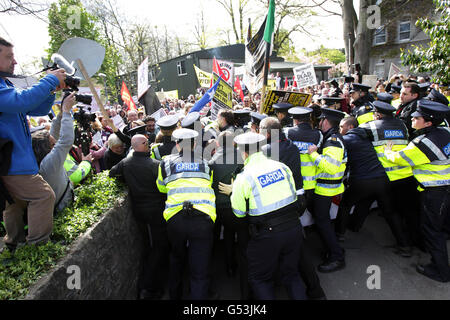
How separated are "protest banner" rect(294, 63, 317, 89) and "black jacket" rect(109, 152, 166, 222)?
25.7 ft

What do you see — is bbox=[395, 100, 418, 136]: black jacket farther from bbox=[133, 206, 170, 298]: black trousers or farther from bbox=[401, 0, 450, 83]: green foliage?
bbox=[133, 206, 170, 298]: black trousers

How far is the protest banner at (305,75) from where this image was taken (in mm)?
9648

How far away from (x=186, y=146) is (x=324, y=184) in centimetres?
197

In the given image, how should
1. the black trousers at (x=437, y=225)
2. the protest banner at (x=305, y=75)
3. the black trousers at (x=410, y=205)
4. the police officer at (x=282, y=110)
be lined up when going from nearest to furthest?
the black trousers at (x=437, y=225) → the black trousers at (x=410, y=205) → the police officer at (x=282, y=110) → the protest banner at (x=305, y=75)

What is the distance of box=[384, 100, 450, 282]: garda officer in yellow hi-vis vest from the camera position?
10.8 ft

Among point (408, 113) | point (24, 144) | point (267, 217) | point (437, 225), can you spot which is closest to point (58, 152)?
point (24, 144)

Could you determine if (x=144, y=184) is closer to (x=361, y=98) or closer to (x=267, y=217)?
(x=267, y=217)

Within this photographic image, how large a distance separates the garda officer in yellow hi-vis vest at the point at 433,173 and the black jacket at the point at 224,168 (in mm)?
2132

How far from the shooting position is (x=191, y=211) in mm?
2916

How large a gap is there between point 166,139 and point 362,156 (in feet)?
9.56

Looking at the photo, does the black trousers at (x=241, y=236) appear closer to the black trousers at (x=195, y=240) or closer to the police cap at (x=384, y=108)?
the black trousers at (x=195, y=240)

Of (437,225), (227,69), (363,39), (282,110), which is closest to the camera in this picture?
(437,225)

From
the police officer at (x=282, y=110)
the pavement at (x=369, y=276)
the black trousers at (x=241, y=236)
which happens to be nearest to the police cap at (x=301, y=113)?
the police officer at (x=282, y=110)

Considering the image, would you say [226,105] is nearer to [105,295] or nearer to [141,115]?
Result: [141,115]
